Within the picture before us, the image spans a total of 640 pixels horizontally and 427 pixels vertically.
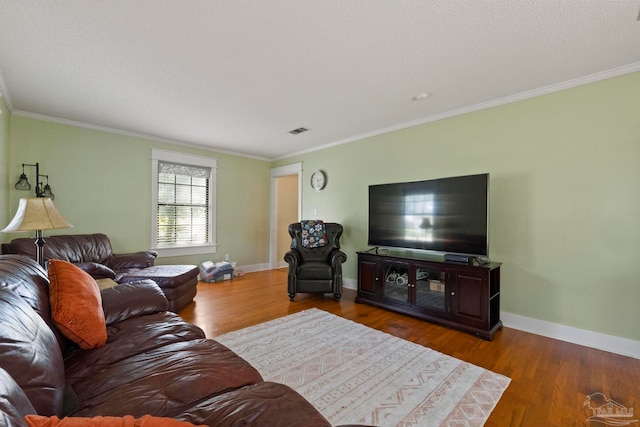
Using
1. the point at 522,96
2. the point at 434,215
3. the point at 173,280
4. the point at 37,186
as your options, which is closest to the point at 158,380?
the point at 173,280

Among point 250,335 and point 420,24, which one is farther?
point 250,335

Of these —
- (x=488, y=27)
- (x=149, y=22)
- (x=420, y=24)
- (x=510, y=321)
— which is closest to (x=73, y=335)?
(x=149, y=22)

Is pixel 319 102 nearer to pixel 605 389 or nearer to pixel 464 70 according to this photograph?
pixel 464 70

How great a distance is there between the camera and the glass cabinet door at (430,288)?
9.65 ft

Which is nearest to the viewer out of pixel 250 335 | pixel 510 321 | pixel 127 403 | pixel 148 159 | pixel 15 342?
pixel 15 342

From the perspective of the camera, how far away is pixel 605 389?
1.83 metres

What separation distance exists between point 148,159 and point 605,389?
5795mm

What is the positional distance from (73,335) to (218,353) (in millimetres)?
726

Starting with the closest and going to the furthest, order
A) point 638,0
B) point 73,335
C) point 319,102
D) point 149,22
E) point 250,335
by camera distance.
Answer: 1. point 73,335
2. point 638,0
3. point 149,22
4. point 250,335
5. point 319,102

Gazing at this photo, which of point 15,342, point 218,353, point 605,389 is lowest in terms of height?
point 605,389

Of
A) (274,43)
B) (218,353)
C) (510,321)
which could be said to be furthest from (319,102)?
(510,321)

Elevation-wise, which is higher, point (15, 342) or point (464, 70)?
point (464, 70)

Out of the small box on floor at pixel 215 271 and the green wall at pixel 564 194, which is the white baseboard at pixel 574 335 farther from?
the small box on floor at pixel 215 271

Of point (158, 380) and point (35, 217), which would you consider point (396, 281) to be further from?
point (35, 217)
